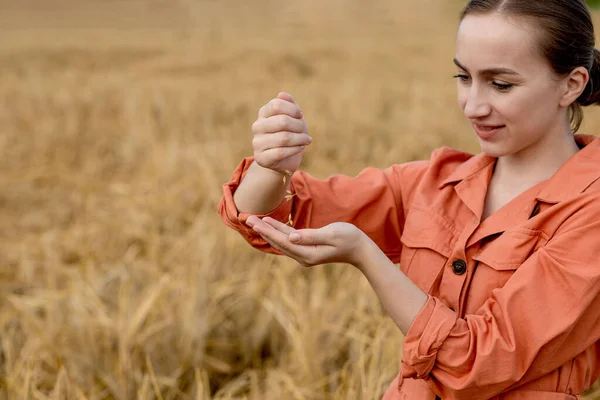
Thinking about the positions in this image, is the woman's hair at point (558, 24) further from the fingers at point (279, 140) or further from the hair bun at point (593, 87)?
the fingers at point (279, 140)

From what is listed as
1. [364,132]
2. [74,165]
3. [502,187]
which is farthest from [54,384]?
[364,132]

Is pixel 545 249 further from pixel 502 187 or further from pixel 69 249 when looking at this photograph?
pixel 69 249

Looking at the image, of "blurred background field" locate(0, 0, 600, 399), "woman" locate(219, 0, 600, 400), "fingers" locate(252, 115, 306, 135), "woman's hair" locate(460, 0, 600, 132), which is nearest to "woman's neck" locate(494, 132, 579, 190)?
"woman" locate(219, 0, 600, 400)

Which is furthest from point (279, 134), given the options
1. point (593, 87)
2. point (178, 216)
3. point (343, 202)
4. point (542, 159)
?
point (178, 216)

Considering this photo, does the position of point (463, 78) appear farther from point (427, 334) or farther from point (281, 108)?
point (427, 334)

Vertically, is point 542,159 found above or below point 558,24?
below

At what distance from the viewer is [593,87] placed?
52.6 inches

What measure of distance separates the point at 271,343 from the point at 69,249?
124 centimetres

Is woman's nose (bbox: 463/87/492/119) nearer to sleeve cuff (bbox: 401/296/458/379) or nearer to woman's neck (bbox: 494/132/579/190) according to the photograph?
woman's neck (bbox: 494/132/579/190)

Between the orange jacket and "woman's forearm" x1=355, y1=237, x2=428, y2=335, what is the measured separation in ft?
0.07

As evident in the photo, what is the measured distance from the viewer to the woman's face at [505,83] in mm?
1162

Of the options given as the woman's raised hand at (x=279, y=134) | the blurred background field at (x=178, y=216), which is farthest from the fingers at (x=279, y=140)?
the blurred background field at (x=178, y=216)

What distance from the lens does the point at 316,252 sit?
115 cm

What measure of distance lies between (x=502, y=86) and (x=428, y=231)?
314mm
